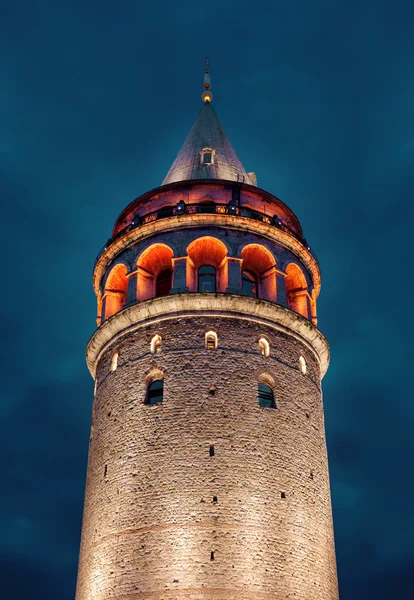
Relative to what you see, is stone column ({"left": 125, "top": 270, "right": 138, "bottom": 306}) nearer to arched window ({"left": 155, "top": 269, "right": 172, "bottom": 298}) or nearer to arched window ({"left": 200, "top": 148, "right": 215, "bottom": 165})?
arched window ({"left": 155, "top": 269, "right": 172, "bottom": 298})

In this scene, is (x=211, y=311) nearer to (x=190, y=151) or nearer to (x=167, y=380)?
(x=167, y=380)

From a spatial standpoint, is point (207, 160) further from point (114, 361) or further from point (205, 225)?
point (114, 361)

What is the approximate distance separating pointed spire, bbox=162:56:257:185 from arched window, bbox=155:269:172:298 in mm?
6023

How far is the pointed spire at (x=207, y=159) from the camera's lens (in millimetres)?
39219

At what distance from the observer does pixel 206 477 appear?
27.6 metres

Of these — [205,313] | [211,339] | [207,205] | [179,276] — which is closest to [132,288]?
[179,276]

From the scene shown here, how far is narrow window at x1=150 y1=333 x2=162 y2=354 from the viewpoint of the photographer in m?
31.5

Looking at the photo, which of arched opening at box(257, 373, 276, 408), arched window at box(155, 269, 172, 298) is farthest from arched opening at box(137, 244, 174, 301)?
arched opening at box(257, 373, 276, 408)

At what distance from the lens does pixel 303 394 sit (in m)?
32.2

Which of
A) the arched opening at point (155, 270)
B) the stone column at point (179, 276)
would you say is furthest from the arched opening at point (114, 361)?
the stone column at point (179, 276)

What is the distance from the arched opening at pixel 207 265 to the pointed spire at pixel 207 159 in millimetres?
5564

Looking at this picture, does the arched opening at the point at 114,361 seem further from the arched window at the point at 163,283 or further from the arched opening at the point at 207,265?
the arched opening at the point at 207,265

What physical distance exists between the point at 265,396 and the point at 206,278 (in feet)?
22.0

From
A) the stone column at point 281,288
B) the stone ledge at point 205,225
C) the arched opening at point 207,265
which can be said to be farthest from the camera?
the stone ledge at point 205,225
